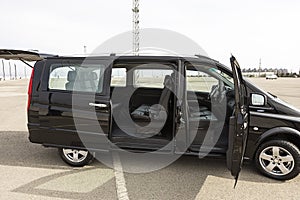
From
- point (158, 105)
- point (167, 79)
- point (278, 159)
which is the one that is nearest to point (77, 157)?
point (158, 105)

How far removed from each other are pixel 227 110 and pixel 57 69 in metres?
2.78

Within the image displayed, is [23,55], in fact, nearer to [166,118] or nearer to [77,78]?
[77,78]

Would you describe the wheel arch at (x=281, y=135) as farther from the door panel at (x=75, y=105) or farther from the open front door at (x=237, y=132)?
the door panel at (x=75, y=105)

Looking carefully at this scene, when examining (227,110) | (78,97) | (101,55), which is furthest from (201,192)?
(101,55)

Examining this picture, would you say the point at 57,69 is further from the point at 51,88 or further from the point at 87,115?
→ the point at 87,115

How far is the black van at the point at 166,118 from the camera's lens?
11.6 ft

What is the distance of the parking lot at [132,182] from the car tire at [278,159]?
121 millimetres

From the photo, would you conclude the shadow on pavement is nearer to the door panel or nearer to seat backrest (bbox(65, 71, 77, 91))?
the door panel

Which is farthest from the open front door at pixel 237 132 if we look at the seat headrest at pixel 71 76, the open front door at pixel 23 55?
the open front door at pixel 23 55

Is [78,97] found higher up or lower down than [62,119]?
higher up

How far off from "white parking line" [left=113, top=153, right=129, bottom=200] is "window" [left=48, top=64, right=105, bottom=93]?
1.23m

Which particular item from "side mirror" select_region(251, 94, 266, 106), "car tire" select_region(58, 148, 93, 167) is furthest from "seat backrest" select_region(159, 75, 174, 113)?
"car tire" select_region(58, 148, 93, 167)

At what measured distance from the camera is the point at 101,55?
12.9 feet

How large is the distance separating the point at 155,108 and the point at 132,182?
66.1 inches
